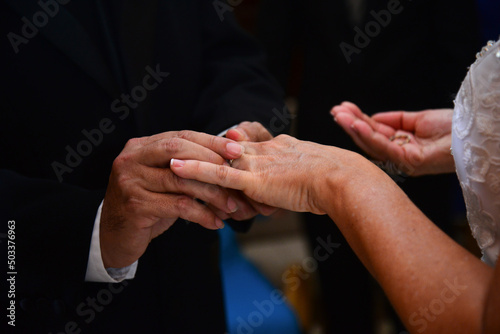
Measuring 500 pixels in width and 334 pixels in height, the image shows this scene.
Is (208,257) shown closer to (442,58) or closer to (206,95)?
(206,95)

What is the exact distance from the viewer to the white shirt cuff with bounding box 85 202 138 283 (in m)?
1.21

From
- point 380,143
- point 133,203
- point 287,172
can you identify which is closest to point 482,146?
point 287,172

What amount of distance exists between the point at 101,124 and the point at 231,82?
41cm

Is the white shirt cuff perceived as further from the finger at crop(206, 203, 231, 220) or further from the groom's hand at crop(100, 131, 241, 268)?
the finger at crop(206, 203, 231, 220)

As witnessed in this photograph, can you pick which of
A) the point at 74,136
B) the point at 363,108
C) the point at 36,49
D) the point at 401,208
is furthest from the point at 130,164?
the point at 363,108

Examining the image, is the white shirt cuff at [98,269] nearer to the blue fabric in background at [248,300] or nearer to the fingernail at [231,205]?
the fingernail at [231,205]

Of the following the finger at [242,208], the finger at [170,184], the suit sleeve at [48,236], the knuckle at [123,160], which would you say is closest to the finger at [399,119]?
the finger at [242,208]

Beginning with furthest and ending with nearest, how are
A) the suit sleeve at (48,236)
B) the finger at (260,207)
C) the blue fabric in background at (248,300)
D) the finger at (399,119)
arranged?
the blue fabric in background at (248,300)
the finger at (399,119)
the finger at (260,207)
the suit sleeve at (48,236)

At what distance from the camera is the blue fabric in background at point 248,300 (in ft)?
6.83

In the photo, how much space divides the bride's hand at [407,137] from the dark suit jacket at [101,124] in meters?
0.25

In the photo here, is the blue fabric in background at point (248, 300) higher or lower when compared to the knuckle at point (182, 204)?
lower

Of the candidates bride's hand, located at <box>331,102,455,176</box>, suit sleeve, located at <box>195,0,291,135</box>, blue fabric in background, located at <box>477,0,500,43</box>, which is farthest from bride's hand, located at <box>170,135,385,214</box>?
blue fabric in background, located at <box>477,0,500,43</box>

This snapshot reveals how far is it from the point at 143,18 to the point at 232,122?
1.22 feet

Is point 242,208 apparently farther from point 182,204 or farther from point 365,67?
point 365,67
